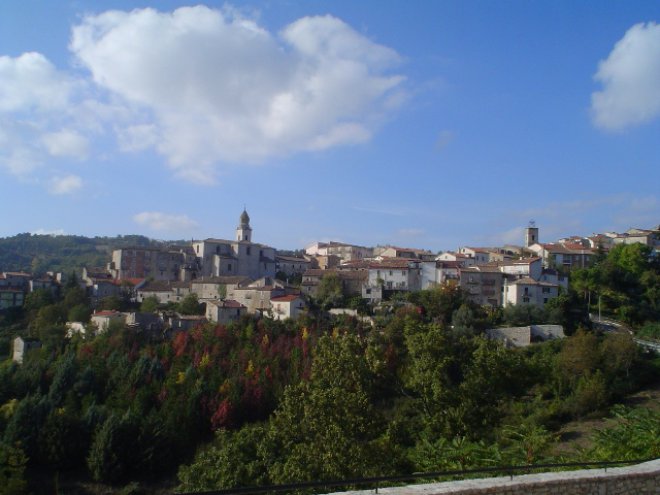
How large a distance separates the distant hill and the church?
45.8 meters

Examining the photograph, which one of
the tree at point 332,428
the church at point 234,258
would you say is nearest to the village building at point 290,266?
the church at point 234,258

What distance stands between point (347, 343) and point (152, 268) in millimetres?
45785

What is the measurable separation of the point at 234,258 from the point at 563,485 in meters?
53.2

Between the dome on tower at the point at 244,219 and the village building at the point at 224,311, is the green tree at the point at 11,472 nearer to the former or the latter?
the village building at the point at 224,311

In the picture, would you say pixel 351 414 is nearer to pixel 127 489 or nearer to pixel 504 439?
pixel 504 439

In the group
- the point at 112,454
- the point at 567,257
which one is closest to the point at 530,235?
the point at 567,257

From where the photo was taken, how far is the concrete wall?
6.75m

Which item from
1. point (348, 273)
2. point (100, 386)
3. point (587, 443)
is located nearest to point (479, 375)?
point (587, 443)

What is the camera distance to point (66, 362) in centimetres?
3684

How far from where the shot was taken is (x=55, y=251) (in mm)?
128500

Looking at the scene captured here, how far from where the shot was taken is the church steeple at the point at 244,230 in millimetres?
66250

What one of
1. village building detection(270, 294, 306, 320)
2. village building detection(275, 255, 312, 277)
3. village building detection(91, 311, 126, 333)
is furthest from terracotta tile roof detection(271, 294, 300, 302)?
village building detection(275, 255, 312, 277)

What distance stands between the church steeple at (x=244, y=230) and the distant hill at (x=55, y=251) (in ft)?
137

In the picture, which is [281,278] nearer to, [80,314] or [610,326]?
[80,314]
